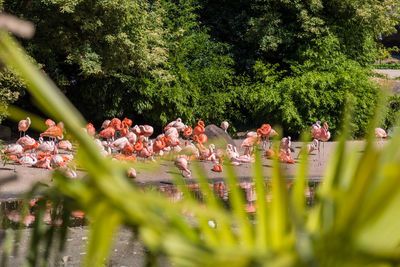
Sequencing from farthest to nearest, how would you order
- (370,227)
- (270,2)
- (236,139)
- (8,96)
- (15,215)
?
(270,2) → (236,139) → (8,96) → (15,215) → (370,227)

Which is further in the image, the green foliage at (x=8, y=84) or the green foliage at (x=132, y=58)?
the green foliage at (x=132, y=58)

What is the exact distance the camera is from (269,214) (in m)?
0.34

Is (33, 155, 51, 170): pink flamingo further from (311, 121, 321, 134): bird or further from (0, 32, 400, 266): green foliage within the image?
(0, 32, 400, 266): green foliage

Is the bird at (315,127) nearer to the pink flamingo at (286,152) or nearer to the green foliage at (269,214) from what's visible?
the pink flamingo at (286,152)

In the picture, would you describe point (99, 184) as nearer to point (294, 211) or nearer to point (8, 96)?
point (294, 211)

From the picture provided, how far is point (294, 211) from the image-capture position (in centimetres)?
27

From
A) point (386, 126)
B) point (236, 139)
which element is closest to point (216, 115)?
point (236, 139)

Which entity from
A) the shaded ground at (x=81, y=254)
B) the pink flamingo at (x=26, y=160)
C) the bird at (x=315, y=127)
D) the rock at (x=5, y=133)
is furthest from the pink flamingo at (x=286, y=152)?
the rock at (x=5, y=133)

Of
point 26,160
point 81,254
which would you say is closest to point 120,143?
point 26,160

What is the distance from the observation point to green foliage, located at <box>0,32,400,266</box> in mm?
271

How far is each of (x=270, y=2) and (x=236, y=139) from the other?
383 cm

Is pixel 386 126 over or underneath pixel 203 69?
underneath

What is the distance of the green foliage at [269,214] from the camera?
0.27 metres

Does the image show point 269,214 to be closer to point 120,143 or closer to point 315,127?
point 120,143
